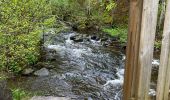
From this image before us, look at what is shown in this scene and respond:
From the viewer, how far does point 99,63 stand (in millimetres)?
12828

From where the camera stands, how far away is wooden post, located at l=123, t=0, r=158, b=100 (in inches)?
74.7

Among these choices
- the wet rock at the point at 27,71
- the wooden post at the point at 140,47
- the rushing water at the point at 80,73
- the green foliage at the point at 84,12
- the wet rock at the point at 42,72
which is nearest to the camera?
the wooden post at the point at 140,47

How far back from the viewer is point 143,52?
77.1 inches

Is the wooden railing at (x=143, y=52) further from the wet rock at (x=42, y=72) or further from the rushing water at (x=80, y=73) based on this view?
the wet rock at (x=42, y=72)

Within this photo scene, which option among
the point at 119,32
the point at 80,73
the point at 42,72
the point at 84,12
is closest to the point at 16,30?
the point at 42,72

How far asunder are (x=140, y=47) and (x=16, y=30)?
683cm

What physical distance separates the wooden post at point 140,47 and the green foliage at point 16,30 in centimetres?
608

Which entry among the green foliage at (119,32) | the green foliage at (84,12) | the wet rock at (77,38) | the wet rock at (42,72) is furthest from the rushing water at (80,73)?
the green foliage at (84,12)

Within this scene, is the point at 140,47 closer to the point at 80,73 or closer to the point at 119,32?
the point at 80,73

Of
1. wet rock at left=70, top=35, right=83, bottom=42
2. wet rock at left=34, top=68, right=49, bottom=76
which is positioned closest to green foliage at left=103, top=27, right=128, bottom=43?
wet rock at left=70, top=35, right=83, bottom=42

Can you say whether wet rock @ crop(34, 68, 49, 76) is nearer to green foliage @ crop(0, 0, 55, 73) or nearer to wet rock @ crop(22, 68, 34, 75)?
wet rock @ crop(22, 68, 34, 75)

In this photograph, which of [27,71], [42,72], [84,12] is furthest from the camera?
[84,12]

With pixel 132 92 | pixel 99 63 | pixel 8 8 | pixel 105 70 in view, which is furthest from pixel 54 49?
pixel 132 92

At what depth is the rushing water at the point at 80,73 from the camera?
9.42 meters
